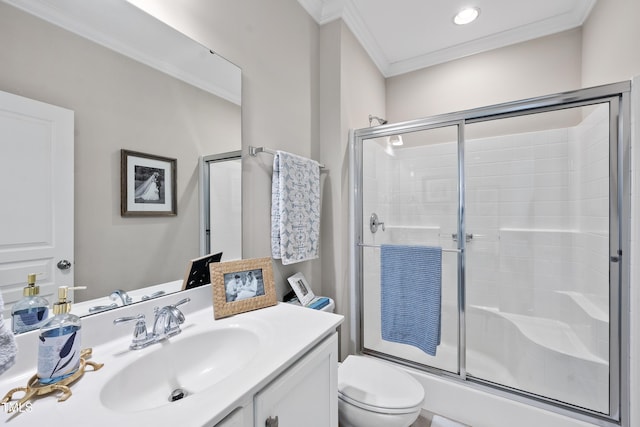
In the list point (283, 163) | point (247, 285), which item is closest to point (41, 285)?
point (247, 285)

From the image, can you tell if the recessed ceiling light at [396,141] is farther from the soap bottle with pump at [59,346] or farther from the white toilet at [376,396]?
the soap bottle with pump at [59,346]

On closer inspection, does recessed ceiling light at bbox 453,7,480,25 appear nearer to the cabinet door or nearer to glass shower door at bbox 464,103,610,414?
glass shower door at bbox 464,103,610,414

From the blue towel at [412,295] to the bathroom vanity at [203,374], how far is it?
747 mm

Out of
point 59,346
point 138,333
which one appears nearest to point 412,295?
point 138,333

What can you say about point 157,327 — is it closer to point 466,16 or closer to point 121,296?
point 121,296

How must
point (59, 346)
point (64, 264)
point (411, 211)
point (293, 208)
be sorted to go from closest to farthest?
point (59, 346) → point (64, 264) → point (293, 208) → point (411, 211)

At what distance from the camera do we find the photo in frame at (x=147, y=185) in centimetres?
87

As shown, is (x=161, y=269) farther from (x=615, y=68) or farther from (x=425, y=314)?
(x=615, y=68)

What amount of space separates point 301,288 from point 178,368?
79 cm

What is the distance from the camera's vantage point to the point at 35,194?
2.29 feet

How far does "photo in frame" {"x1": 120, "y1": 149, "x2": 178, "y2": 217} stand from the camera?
875 mm

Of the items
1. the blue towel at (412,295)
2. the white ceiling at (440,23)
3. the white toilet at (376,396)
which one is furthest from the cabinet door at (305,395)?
the white ceiling at (440,23)

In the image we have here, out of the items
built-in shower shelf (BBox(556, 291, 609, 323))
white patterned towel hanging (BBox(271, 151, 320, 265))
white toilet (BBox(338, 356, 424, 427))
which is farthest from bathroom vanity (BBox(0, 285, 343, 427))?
built-in shower shelf (BBox(556, 291, 609, 323))

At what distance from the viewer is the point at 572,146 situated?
6.05ft
